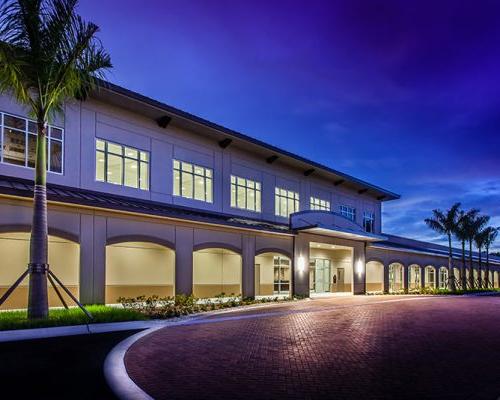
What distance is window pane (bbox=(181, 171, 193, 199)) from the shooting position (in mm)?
28469

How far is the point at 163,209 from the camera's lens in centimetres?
2458

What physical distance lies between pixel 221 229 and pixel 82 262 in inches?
344

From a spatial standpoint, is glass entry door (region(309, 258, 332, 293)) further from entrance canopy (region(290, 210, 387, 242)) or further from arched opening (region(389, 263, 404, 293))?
arched opening (region(389, 263, 404, 293))

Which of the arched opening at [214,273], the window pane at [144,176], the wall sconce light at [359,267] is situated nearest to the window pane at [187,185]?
the window pane at [144,176]

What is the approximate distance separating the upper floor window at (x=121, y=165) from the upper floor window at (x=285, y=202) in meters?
13.0

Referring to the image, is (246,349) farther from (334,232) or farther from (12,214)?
(334,232)

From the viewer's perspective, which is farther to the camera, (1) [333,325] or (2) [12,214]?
(2) [12,214]

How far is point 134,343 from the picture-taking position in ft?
40.2

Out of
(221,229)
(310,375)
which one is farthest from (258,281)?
(310,375)

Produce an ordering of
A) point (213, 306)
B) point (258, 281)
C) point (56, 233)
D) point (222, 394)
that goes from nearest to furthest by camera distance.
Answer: point (222, 394) < point (56, 233) < point (213, 306) < point (258, 281)

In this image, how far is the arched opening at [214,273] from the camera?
30.5 meters

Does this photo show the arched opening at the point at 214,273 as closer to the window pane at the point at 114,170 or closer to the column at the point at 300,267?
the column at the point at 300,267

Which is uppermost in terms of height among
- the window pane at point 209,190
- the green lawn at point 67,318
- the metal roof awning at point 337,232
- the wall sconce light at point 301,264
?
the window pane at point 209,190

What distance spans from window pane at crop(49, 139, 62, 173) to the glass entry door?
2353cm
